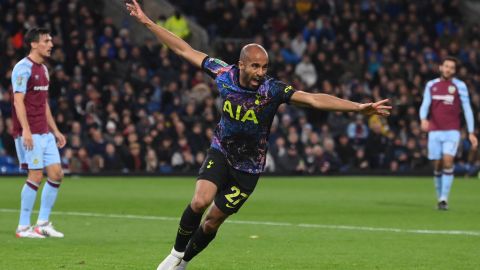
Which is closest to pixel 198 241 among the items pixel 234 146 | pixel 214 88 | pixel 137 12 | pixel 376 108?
pixel 234 146

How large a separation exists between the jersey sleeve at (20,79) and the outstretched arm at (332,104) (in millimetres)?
4977

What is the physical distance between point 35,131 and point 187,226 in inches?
174

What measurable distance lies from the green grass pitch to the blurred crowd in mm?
4302

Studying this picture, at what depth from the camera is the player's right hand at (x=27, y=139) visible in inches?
526

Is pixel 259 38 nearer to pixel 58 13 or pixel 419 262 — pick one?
pixel 58 13

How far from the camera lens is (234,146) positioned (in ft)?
33.3

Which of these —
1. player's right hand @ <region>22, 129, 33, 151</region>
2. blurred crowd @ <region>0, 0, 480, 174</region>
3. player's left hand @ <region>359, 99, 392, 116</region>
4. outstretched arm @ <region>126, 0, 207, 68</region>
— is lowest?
blurred crowd @ <region>0, 0, 480, 174</region>

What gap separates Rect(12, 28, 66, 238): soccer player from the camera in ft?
45.1

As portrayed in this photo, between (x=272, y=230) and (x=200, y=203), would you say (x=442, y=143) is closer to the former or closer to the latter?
(x=272, y=230)

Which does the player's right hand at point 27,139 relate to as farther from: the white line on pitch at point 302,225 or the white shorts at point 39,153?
the white line on pitch at point 302,225

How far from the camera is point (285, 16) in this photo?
117 ft

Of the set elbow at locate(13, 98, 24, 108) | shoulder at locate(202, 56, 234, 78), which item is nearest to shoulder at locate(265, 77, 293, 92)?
shoulder at locate(202, 56, 234, 78)

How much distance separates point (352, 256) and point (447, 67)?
26.5 ft

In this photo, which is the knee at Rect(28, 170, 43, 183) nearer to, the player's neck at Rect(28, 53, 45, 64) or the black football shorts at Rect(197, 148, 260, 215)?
the player's neck at Rect(28, 53, 45, 64)
